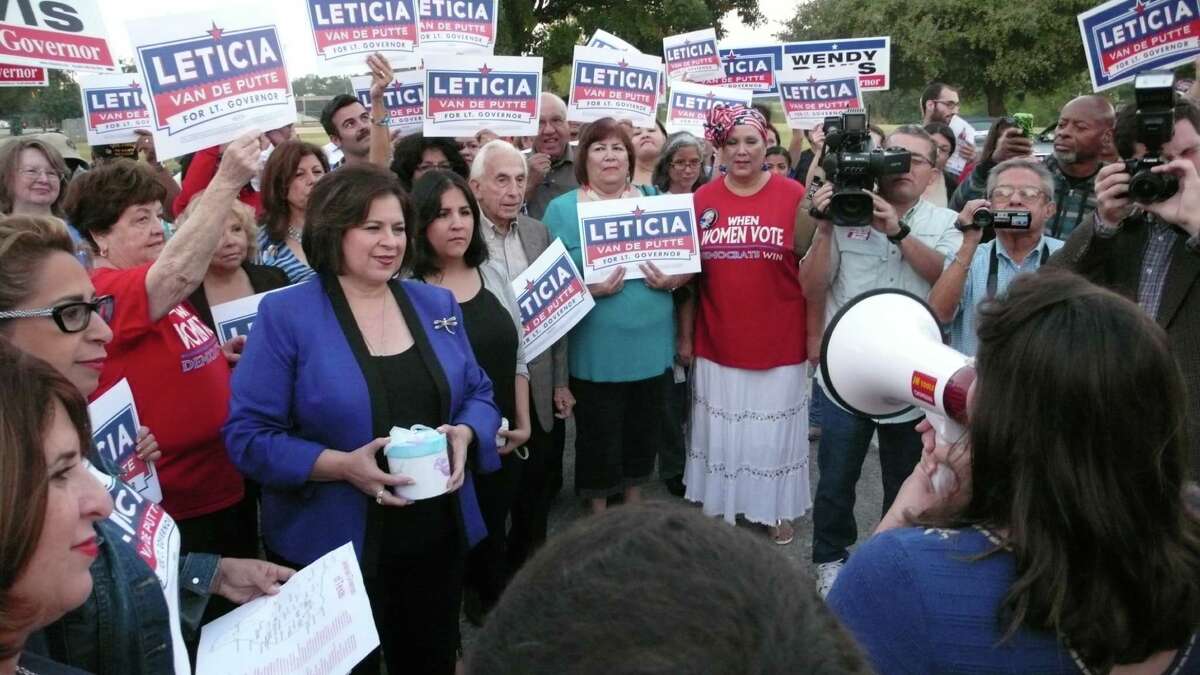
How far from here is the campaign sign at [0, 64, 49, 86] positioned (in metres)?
4.62

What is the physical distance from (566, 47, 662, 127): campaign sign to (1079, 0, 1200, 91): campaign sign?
8.47ft

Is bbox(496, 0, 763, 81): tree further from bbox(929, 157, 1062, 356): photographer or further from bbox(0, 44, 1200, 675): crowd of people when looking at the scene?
bbox(929, 157, 1062, 356): photographer

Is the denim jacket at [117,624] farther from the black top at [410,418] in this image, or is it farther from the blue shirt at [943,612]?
the blue shirt at [943,612]

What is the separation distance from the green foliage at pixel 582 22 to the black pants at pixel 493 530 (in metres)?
17.9

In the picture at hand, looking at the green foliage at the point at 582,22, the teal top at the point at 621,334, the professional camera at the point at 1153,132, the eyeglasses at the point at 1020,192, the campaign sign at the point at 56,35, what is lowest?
the teal top at the point at 621,334

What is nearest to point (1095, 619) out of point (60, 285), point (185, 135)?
point (60, 285)

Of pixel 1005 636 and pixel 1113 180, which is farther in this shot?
pixel 1113 180

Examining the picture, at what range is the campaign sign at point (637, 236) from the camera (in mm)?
4336

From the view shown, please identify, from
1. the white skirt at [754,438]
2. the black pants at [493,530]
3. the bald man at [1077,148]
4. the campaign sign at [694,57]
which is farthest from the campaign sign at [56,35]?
the bald man at [1077,148]

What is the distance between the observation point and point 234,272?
3520 millimetres

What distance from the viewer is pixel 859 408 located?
2.23m

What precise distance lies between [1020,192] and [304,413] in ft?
9.28

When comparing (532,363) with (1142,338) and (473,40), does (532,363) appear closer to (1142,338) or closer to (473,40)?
(473,40)

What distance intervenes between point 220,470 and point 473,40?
3.65 meters
